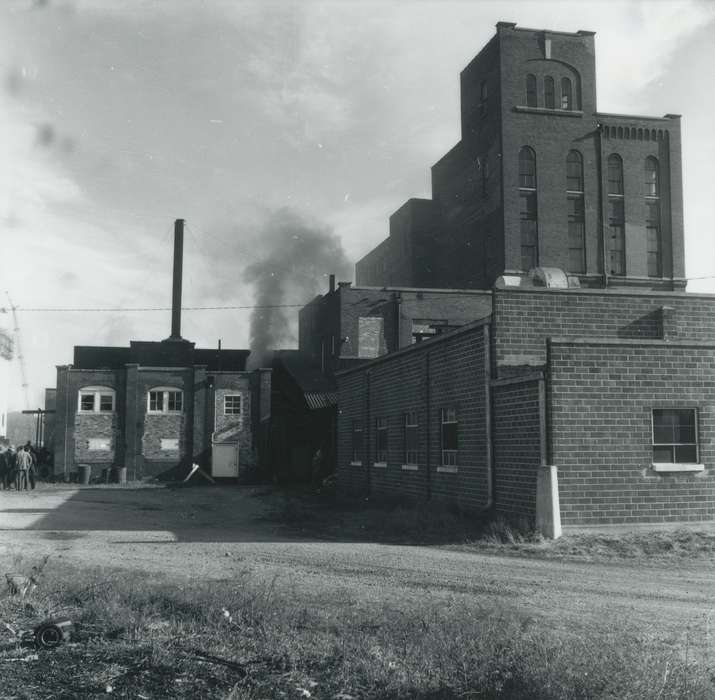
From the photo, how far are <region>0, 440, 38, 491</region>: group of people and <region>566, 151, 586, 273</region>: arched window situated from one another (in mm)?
28795

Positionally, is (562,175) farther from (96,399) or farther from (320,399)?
(96,399)

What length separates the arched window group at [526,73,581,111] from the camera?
43.2 meters

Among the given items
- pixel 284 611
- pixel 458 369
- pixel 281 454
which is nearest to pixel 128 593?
pixel 284 611

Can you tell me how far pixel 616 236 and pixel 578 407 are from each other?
3135 centimetres

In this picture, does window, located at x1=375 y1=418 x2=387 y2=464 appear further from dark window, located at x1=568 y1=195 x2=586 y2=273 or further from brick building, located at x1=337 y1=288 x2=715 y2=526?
dark window, located at x1=568 y1=195 x2=586 y2=273

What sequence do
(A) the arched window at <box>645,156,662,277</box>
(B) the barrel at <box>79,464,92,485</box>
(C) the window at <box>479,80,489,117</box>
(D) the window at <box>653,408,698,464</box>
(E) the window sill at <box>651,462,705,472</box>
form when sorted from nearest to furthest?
(E) the window sill at <box>651,462,705,472</box> → (D) the window at <box>653,408,698,464</box> → (B) the barrel at <box>79,464,92,485</box> → (C) the window at <box>479,80,489,117</box> → (A) the arched window at <box>645,156,662,277</box>

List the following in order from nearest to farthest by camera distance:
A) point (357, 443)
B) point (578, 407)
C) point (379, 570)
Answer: point (379, 570) < point (578, 407) < point (357, 443)

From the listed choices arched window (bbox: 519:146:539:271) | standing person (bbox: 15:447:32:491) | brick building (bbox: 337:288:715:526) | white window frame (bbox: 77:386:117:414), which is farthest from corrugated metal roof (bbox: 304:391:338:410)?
brick building (bbox: 337:288:715:526)

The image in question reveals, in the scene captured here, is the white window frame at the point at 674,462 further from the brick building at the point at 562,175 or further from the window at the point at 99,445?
the window at the point at 99,445

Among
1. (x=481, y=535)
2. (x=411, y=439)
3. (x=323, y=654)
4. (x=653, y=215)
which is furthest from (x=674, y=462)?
(x=653, y=215)

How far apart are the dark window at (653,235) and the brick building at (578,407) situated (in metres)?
25.9

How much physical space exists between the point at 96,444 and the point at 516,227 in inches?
970

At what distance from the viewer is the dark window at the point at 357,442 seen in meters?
27.0

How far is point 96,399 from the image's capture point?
138 feet
